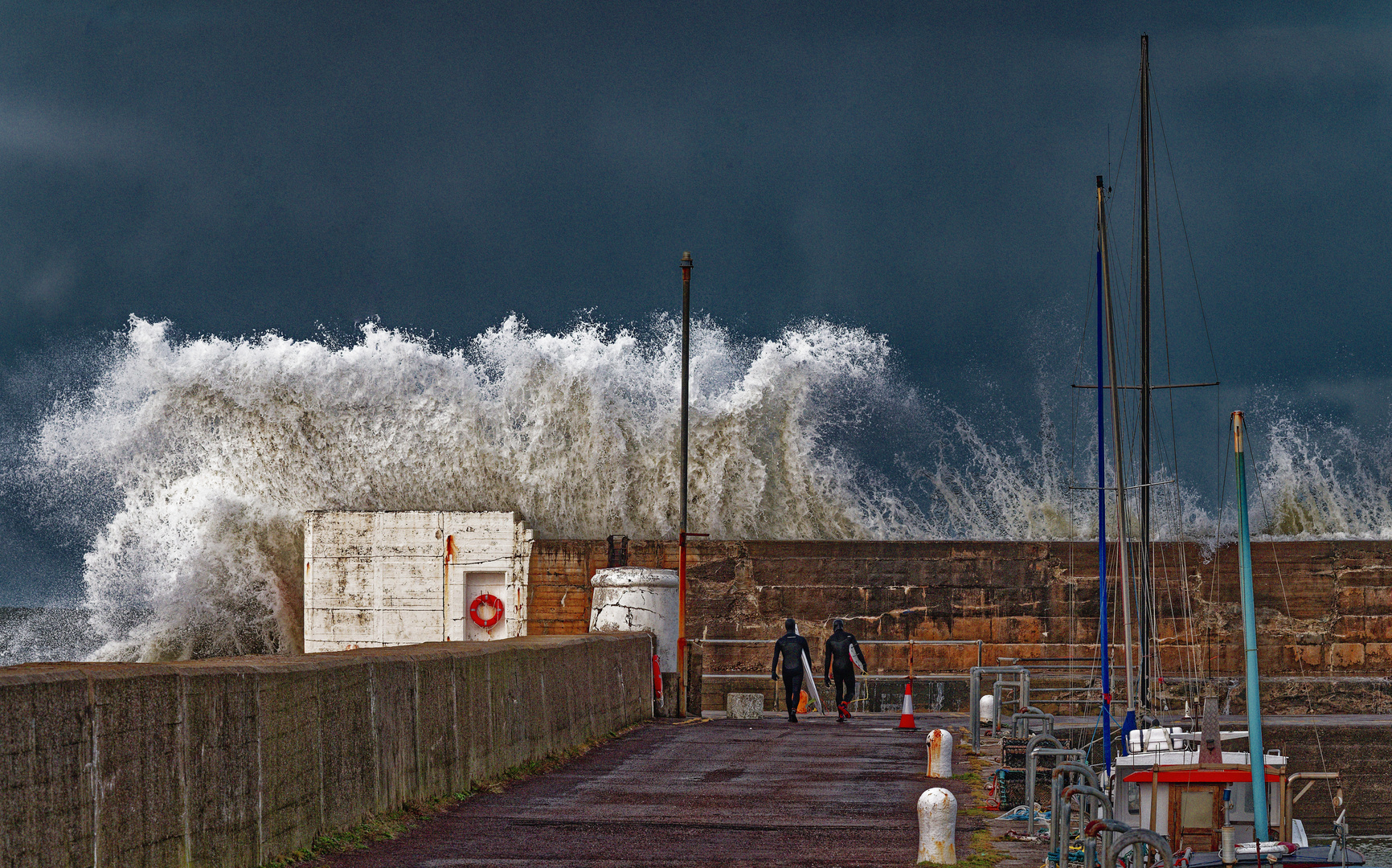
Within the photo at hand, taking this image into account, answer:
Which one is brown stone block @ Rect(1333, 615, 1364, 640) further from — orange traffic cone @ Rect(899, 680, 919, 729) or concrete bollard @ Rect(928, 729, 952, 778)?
concrete bollard @ Rect(928, 729, 952, 778)

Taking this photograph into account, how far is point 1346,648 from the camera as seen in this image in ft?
83.0

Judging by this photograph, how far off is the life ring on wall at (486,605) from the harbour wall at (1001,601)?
29.4 inches

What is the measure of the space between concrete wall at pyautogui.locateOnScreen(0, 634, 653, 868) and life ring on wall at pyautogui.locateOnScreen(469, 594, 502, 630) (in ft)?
47.1

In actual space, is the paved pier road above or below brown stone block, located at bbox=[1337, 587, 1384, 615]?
below

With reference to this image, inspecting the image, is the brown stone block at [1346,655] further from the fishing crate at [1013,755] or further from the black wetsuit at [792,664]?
the fishing crate at [1013,755]

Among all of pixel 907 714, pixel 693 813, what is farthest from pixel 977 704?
pixel 693 813

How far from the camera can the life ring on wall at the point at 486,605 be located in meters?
26.6

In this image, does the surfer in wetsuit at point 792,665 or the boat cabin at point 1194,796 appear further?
the surfer in wetsuit at point 792,665

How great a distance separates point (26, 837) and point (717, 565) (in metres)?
20.6

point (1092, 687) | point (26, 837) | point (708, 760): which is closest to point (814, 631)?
point (1092, 687)

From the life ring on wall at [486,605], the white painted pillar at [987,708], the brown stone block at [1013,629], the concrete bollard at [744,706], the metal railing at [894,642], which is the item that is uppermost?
the life ring on wall at [486,605]

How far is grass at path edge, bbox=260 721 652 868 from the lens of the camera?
8039 mm

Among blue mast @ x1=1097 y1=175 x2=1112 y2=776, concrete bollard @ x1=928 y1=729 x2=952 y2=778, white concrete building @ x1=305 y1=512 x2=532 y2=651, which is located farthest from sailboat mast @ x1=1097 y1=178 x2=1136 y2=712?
white concrete building @ x1=305 y1=512 x2=532 y2=651

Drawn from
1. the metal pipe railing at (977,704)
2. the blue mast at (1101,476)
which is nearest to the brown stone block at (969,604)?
the blue mast at (1101,476)
